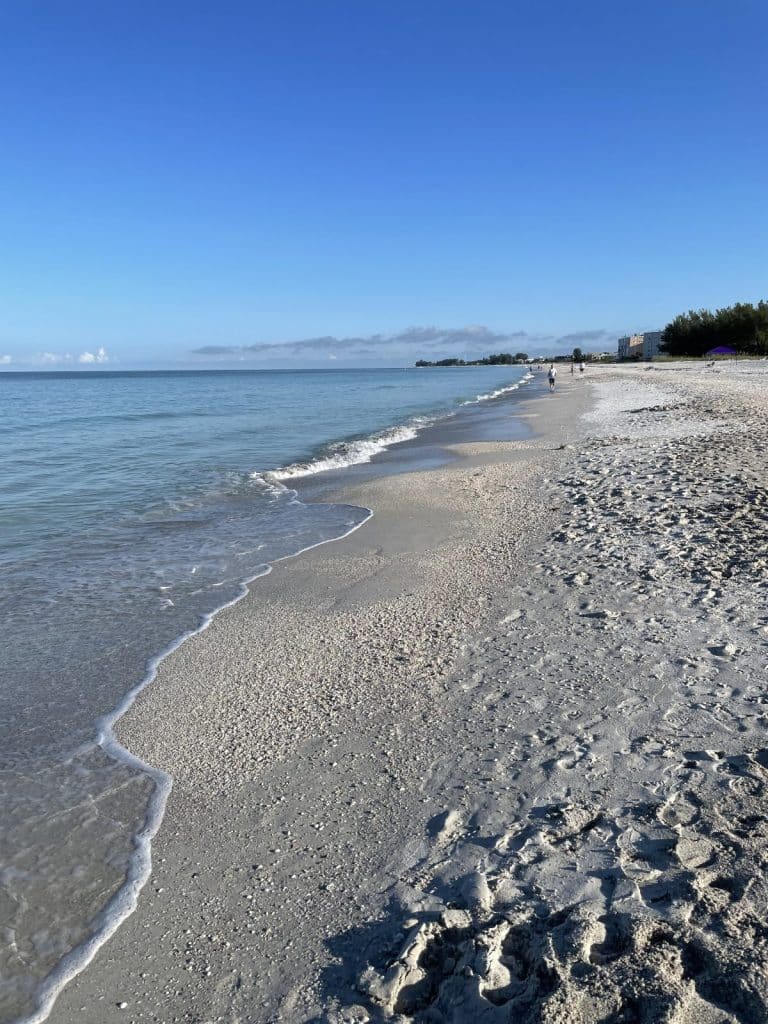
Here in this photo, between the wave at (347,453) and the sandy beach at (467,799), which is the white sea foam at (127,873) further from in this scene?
the wave at (347,453)

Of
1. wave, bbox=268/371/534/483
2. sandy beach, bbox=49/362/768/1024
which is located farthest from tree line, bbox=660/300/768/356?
sandy beach, bbox=49/362/768/1024

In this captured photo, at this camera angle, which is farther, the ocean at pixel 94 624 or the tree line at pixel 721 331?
the tree line at pixel 721 331

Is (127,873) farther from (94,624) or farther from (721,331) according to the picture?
(721,331)

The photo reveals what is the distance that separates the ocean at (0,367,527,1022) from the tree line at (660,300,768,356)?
80.0 m

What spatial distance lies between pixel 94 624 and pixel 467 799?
5.08 metres

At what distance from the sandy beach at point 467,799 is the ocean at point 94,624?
25 centimetres

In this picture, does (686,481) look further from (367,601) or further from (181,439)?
(181,439)

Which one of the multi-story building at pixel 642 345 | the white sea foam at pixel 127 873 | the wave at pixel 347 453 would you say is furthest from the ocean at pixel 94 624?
the multi-story building at pixel 642 345

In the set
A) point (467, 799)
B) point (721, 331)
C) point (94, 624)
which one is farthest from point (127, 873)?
point (721, 331)

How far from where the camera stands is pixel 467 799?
400 cm

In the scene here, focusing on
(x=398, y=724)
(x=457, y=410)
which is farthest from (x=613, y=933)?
(x=457, y=410)

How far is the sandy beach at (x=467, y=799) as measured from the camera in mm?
2727

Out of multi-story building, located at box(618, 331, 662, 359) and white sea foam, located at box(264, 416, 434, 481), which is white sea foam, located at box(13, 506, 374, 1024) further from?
multi-story building, located at box(618, 331, 662, 359)

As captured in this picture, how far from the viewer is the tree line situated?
84.6 m
